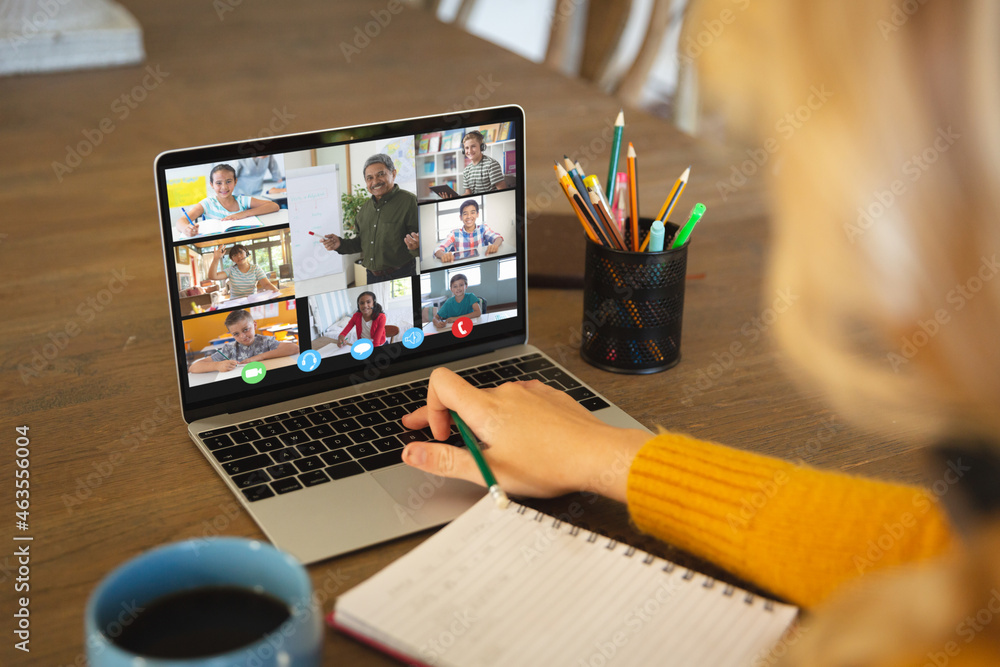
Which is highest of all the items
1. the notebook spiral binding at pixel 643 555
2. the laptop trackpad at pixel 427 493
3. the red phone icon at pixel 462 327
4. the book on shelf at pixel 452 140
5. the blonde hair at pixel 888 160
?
the blonde hair at pixel 888 160

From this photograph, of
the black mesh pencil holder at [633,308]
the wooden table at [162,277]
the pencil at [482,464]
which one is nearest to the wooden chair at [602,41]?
the wooden table at [162,277]

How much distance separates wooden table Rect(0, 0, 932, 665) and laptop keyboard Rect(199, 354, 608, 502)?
30 mm

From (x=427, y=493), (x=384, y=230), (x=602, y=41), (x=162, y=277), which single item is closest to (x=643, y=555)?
(x=427, y=493)

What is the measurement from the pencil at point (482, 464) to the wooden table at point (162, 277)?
56 mm

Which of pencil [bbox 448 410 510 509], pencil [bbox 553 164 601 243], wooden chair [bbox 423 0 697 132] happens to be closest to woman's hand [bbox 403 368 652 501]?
pencil [bbox 448 410 510 509]

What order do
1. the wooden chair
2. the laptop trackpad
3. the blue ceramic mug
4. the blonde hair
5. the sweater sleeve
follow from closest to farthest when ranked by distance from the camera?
the blonde hair → the blue ceramic mug → the sweater sleeve → the laptop trackpad → the wooden chair

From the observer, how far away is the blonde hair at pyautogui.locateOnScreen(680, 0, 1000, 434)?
25cm

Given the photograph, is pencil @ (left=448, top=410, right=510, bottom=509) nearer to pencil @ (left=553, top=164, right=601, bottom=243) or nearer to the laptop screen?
the laptop screen

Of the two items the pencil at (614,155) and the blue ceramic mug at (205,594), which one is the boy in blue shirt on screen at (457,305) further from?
the blue ceramic mug at (205,594)

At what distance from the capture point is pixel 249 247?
0.81 meters

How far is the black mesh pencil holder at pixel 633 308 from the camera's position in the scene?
3.00 ft

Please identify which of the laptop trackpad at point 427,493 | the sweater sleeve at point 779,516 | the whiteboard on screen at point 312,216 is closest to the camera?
the sweater sleeve at point 779,516

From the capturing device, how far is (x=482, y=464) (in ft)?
2.40

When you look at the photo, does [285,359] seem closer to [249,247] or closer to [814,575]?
[249,247]
